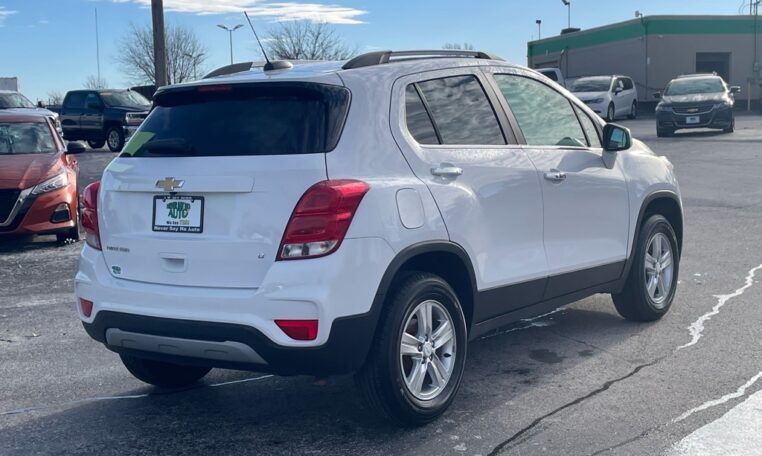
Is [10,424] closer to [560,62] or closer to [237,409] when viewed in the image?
[237,409]

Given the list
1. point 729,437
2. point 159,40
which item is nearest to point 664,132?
point 159,40

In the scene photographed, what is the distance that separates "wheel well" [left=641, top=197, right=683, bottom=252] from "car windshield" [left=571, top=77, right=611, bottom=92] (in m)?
26.6

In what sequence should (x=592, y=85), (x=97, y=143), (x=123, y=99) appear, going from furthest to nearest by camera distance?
(x=592, y=85) → (x=97, y=143) → (x=123, y=99)

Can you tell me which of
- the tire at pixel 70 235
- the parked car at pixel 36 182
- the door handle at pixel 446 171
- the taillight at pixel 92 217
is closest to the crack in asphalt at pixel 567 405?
the door handle at pixel 446 171

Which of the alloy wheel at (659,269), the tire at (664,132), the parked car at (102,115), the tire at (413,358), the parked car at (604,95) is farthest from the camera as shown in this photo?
the parked car at (604,95)

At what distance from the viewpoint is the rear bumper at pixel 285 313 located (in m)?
4.24

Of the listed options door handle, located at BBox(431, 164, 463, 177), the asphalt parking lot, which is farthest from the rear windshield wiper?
the asphalt parking lot

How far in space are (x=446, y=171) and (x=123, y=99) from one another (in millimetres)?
25740

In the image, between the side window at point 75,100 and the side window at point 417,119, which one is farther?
the side window at point 75,100

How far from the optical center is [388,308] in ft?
14.9

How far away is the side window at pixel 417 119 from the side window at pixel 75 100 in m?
26.2

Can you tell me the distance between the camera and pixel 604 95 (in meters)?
32.5

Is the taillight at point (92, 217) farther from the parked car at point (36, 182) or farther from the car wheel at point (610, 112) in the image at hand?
the car wheel at point (610, 112)

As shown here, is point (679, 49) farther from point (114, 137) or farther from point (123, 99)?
point (114, 137)
